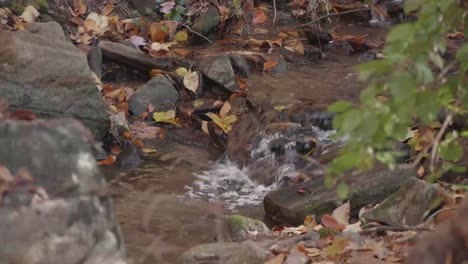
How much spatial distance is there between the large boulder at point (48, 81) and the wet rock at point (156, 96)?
98 centimetres

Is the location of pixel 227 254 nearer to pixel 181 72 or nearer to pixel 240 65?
pixel 181 72

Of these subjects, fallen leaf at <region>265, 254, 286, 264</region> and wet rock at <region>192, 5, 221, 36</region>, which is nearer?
fallen leaf at <region>265, 254, 286, 264</region>

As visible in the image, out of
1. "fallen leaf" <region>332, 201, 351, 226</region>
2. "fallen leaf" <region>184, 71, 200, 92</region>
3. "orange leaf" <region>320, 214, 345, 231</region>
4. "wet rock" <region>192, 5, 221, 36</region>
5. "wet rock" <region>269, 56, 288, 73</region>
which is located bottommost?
"wet rock" <region>269, 56, 288, 73</region>

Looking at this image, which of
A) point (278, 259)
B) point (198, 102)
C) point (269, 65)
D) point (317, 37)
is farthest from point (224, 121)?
point (278, 259)

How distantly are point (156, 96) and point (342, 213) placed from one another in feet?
9.10

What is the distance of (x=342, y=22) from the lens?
32.6ft

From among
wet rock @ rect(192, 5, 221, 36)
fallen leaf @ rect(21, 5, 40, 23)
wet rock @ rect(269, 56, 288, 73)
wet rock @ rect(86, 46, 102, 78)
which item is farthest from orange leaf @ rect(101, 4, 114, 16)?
wet rock @ rect(269, 56, 288, 73)

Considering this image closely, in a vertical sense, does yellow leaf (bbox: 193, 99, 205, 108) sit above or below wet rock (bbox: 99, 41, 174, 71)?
below

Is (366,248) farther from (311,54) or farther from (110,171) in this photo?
(311,54)

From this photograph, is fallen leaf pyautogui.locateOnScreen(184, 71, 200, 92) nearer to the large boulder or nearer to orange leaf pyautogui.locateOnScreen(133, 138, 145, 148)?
orange leaf pyautogui.locateOnScreen(133, 138, 145, 148)

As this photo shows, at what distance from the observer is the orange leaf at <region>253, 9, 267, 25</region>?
358 inches

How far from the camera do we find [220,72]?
699cm

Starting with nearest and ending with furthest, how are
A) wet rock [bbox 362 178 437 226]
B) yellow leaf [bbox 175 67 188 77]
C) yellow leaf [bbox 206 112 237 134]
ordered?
wet rock [bbox 362 178 437 226] < yellow leaf [bbox 206 112 237 134] < yellow leaf [bbox 175 67 188 77]

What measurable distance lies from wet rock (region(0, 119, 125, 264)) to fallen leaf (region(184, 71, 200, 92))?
16.6 ft
